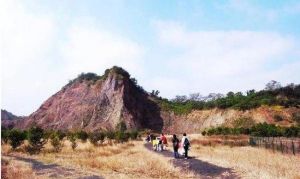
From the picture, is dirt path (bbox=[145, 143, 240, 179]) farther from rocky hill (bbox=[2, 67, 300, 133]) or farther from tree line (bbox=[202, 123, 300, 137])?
rocky hill (bbox=[2, 67, 300, 133])

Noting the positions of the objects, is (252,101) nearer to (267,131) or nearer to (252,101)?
(252,101)

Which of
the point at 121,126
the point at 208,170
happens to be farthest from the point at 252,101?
the point at 208,170

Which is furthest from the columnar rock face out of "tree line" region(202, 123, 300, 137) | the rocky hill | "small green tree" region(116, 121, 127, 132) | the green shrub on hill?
"tree line" region(202, 123, 300, 137)

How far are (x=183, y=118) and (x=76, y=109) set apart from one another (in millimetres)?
30414

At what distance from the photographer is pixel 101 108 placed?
424 feet

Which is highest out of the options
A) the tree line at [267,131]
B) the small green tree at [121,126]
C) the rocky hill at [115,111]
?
the rocky hill at [115,111]

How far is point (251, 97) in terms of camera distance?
125 meters

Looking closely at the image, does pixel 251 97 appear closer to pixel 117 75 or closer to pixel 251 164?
pixel 117 75

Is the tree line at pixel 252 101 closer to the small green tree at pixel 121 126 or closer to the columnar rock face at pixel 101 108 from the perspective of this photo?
the columnar rock face at pixel 101 108

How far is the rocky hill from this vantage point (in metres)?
124

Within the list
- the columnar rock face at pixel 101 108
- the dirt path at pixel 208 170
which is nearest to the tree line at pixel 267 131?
the columnar rock face at pixel 101 108

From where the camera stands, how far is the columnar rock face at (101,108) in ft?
415

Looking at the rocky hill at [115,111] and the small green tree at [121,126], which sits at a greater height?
the rocky hill at [115,111]

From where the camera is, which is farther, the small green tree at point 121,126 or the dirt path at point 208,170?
the small green tree at point 121,126
